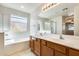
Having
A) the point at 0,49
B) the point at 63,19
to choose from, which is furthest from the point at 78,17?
the point at 0,49

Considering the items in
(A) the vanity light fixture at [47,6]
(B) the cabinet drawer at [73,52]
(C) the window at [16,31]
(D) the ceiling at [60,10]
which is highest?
Answer: (A) the vanity light fixture at [47,6]

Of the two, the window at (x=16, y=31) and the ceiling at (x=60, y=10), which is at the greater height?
the ceiling at (x=60, y=10)

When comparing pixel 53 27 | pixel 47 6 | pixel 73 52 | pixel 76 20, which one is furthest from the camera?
pixel 47 6

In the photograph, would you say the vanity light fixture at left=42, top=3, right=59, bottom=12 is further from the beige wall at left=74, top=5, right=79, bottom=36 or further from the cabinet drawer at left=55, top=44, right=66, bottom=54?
the cabinet drawer at left=55, top=44, right=66, bottom=54

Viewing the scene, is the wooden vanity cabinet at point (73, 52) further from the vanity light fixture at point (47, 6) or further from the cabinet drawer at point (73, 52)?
the vanity light fixture at point (47, 6)

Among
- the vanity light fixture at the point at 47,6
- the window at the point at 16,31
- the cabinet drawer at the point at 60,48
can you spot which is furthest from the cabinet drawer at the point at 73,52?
the window at the point at 16,31

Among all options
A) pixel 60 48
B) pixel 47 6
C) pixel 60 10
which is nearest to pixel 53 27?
pixel 60 10

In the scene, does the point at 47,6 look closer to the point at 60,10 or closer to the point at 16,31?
the point at 60,10

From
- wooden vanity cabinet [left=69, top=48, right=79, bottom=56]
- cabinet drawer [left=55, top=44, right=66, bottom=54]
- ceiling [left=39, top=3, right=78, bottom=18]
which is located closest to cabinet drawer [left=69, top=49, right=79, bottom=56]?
wooden vanity cabinet [left=69, top=48, right=79, bottom=56]

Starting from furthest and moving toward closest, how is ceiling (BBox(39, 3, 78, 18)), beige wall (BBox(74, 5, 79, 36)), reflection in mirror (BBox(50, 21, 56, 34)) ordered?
reflection in mirror (BBox(50, 21, 56, 34)), ceiling (BBox(39, 3, 78, 18)), beige wall (BBox(74, 5, 79, 36))

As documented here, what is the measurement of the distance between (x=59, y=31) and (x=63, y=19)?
35 centimetres

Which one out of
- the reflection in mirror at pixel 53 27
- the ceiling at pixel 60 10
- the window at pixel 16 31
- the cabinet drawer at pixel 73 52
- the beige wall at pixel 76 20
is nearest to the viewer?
the cabinet drawer at pixel 73 52

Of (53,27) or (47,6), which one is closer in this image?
(53,27)

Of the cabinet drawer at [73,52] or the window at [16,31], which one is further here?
the window at [16,31]
